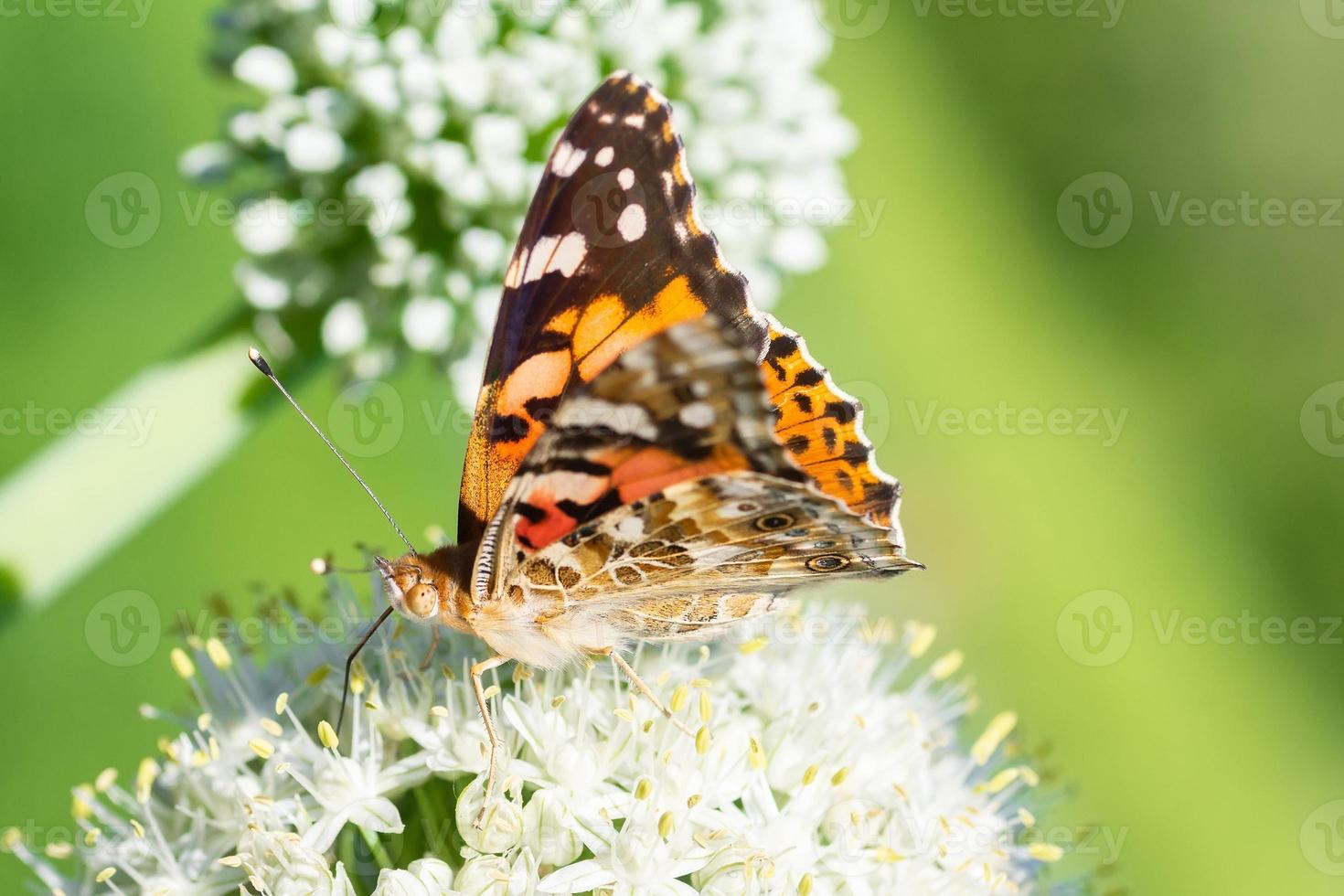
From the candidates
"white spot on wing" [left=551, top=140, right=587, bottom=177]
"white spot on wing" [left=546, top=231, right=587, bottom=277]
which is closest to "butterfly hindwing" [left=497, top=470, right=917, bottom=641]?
"white spot on wing" [left=546, top=231, right=587, bottom=277]

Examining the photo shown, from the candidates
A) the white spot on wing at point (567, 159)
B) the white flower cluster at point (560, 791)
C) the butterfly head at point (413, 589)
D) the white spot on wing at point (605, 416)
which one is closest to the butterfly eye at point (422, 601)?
the butterfly head at point (413, 589)

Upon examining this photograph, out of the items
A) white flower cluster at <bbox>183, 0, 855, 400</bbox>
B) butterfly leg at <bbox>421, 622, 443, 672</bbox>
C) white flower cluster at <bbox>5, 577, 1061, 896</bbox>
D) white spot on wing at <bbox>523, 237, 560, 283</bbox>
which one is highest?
white flower cluster at <bbox>183, 0, 855, 400</bbox>

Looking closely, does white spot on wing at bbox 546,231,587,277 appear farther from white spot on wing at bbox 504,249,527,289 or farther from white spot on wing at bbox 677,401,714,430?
white spot on wing at bbox 677,401,714,430

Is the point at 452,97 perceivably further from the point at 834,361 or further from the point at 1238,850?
the point at 1238,850

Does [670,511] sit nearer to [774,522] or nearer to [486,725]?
[774,522]

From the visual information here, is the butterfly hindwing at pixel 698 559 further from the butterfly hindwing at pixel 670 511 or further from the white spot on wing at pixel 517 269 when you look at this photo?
the white spot on wing at pixel 517 269

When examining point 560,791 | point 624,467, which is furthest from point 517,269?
point 560,791
